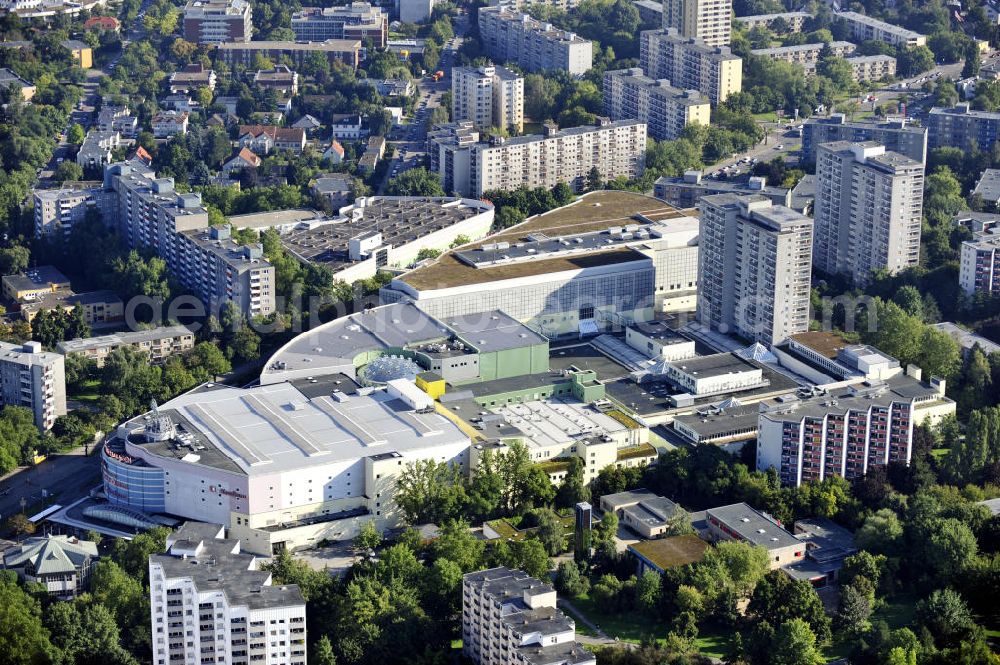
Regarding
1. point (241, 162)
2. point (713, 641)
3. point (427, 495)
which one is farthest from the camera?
point (241, 162)

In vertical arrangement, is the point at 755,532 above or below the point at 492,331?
below

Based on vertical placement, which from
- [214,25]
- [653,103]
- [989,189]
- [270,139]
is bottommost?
[989,189]

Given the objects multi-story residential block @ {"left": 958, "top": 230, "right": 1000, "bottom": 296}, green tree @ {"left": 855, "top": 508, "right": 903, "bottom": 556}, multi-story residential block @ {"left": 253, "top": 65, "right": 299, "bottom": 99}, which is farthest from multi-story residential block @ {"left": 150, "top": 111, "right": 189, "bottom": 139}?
green tree @ {"left": 855, "top": 508, "right": 903, "bottom": 556}

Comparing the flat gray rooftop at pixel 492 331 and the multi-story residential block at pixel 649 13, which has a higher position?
the multi-story residential block at pixel 649 13

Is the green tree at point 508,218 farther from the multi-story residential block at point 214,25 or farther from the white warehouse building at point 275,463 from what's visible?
the multi-story residential block at point 214,25

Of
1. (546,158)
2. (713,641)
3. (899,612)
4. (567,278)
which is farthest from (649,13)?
(713,641)

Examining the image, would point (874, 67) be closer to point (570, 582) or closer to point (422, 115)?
point (422, 115)

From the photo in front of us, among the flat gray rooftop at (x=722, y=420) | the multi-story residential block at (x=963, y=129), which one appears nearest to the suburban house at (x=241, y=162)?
the multi-story residential block at (x=963, y=129)
